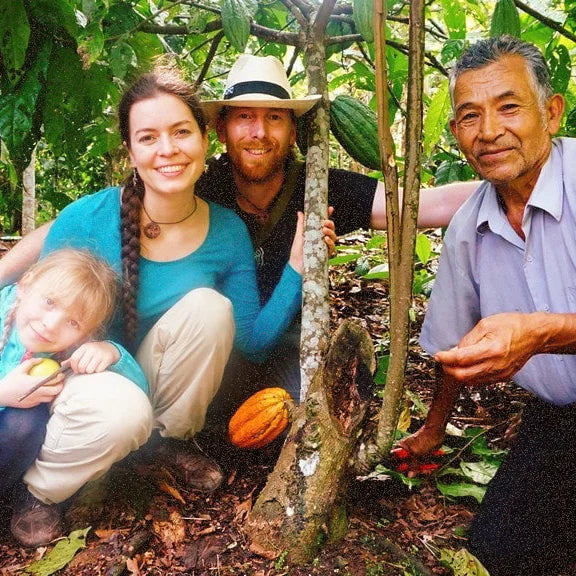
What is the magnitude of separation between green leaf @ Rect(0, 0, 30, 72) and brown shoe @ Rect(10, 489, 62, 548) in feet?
4.74

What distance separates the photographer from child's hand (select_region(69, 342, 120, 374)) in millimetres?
1880

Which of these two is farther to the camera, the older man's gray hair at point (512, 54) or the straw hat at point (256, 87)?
the straw hat at point (256, 87)

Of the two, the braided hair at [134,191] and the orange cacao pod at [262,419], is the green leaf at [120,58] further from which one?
the orange cacao pod at [262,419]

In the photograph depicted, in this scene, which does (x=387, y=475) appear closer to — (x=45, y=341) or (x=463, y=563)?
(x=463, y=563)

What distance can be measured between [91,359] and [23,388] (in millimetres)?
221

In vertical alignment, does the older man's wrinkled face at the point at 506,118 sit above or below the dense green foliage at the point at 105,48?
below

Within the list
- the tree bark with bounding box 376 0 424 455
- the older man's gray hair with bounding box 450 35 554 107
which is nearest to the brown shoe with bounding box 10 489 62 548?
the tree bark with bounding box 376 0 424 455

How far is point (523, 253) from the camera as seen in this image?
6.62 feet

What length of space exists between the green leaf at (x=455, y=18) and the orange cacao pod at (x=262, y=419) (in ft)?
5.41

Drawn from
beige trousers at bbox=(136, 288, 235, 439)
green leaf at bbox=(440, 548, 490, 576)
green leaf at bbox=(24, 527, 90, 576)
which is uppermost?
beige trousers at bbox=(136, 288, 235, 439)

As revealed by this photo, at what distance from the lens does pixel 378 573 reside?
5.46 ft

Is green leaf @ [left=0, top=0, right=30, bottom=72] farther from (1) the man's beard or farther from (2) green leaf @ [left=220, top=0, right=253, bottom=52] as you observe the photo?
(1) the man's beard

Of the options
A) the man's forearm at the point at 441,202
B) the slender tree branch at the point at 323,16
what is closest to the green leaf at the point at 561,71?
the man's forearm at the point at 441,202

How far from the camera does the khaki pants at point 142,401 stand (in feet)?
6.07
